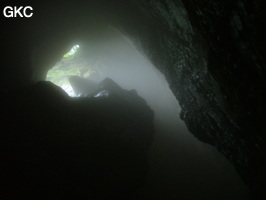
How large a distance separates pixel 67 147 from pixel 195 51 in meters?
7.20

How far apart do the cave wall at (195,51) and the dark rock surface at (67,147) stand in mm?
2450

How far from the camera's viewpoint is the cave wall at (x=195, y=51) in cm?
557

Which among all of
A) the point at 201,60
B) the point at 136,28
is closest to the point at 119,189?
the point at 201,60

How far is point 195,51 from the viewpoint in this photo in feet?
28.5

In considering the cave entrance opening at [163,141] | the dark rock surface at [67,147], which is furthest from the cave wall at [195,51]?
the cave entrance opening at [163,141]

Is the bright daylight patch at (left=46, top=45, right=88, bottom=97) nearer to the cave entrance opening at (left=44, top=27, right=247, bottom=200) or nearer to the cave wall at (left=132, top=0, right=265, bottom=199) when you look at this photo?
the cave entrance opening at (left=44, top=27, right=247, bottom=200)

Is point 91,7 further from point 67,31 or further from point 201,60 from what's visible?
point 201,60

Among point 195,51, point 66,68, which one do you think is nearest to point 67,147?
point 195,51

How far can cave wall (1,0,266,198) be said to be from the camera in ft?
18.3

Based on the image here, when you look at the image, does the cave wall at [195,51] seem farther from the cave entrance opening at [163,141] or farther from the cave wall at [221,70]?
the cave entrance opening at [163,141]

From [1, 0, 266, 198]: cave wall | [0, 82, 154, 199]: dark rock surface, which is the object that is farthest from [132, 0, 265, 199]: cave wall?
[0, 82, 154, 199]: dark rock surface

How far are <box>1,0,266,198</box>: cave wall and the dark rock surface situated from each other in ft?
8.04

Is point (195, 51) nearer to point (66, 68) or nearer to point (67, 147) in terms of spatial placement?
point (67, 147)

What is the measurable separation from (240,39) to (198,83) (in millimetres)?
4906
